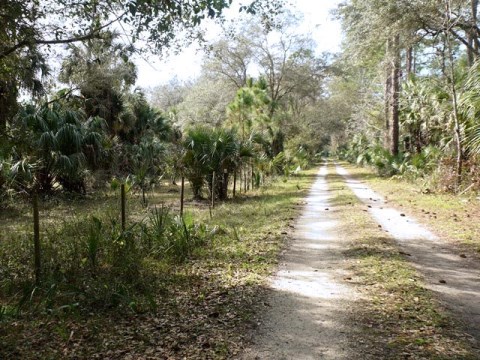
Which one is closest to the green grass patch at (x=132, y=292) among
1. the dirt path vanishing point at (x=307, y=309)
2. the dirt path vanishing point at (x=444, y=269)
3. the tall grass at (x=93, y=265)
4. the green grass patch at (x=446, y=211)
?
the tall grass at (x=93, y=265)

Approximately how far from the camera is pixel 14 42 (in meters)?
6.33

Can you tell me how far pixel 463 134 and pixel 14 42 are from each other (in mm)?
12389

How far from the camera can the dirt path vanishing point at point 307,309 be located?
3.64 meters

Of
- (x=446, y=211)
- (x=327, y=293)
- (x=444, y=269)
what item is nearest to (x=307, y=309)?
(x=327, y=293)

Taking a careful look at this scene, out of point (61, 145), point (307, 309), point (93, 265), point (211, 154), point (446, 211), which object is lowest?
point (307, 309)

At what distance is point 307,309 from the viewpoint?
14.9ft

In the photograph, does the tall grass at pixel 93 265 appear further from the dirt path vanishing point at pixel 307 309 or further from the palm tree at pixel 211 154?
the palm tree at pixel 211 154

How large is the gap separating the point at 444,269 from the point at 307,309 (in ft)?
8.81

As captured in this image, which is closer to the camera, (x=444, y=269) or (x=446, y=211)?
(x=444, y=269)

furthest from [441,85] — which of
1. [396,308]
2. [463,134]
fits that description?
[396,308]

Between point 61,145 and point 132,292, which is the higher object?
point 61,145

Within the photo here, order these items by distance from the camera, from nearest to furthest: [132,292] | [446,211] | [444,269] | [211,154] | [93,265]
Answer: [132,292] < [93,265] < [444,269] < [446,211] < [211,154]

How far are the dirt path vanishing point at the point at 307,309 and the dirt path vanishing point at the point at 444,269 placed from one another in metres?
1.11

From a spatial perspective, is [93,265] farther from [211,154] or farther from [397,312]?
[211,154]
